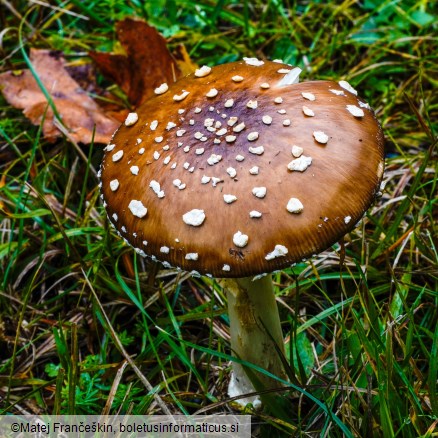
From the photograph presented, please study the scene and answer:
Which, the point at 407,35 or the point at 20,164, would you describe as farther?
the point at 407,35

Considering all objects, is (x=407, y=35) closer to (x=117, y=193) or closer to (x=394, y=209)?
(x=394, y=209)

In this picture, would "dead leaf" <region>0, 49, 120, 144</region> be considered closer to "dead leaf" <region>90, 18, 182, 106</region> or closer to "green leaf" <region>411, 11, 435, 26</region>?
"dead leaf" <region>90, 18, 182, 106</region>

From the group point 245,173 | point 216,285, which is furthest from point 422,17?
point 245,173

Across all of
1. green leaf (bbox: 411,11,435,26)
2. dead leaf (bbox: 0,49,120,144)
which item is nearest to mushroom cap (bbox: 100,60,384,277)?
dead leaf (bbox: 0,49,120,144)

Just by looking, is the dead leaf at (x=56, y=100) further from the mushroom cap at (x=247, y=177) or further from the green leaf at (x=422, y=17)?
the green leaf at (x=422, y=17)

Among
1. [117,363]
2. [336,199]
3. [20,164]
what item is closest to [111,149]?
[336,199]

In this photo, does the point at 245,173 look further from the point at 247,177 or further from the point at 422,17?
the point at 422,17
